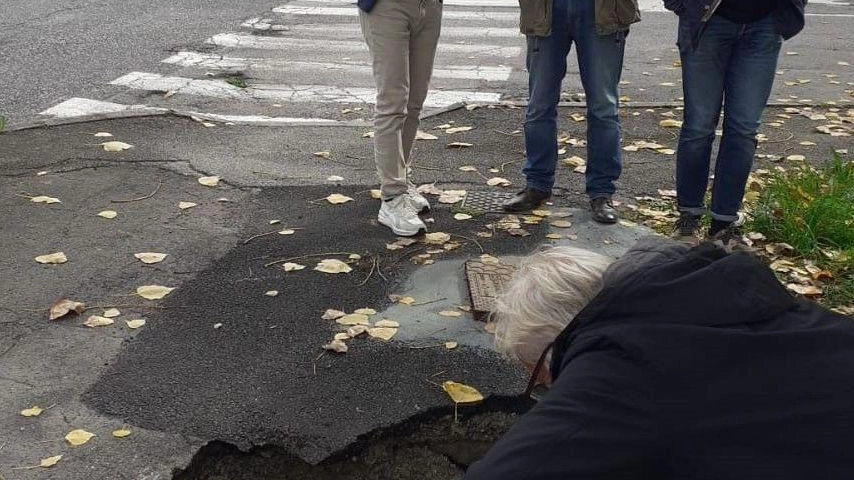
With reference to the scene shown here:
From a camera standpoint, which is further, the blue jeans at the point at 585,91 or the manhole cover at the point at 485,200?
the manhole cover at the point at 485,200

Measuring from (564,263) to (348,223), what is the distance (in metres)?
3.17

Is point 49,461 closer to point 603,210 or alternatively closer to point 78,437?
point 78,437

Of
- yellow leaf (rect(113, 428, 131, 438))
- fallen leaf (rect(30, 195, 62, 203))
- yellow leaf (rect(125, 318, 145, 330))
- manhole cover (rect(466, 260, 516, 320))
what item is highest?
fallen leaf (rect(30, 195, 62, 203))

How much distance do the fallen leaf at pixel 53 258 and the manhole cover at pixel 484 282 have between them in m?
1.99

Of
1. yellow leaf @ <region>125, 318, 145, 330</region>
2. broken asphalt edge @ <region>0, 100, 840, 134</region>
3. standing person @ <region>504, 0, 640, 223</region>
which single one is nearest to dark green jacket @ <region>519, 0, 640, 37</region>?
standing person @ <region>504, 0, 640, 223</region>

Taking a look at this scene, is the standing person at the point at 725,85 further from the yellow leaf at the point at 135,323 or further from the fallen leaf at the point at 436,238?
the yellow leaf at the point at 135,323

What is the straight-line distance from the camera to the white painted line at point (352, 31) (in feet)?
37.1

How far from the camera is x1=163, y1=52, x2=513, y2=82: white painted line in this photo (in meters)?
9.16

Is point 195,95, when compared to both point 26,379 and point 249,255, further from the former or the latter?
point 26,379

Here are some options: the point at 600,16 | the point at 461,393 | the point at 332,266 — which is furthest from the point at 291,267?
the point at 600,16

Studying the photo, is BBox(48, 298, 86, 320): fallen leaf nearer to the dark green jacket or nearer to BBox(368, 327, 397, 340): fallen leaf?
BBox(368, 327, 397, 340): fallen leaf

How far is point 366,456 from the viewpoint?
3229mm

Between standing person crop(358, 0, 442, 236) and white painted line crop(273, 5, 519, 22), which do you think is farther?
white painted line crop(273, 5, 519, 22)

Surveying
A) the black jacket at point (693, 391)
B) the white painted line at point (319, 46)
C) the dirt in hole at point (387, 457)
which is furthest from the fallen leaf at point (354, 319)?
the white painted line at point (319, 46)
